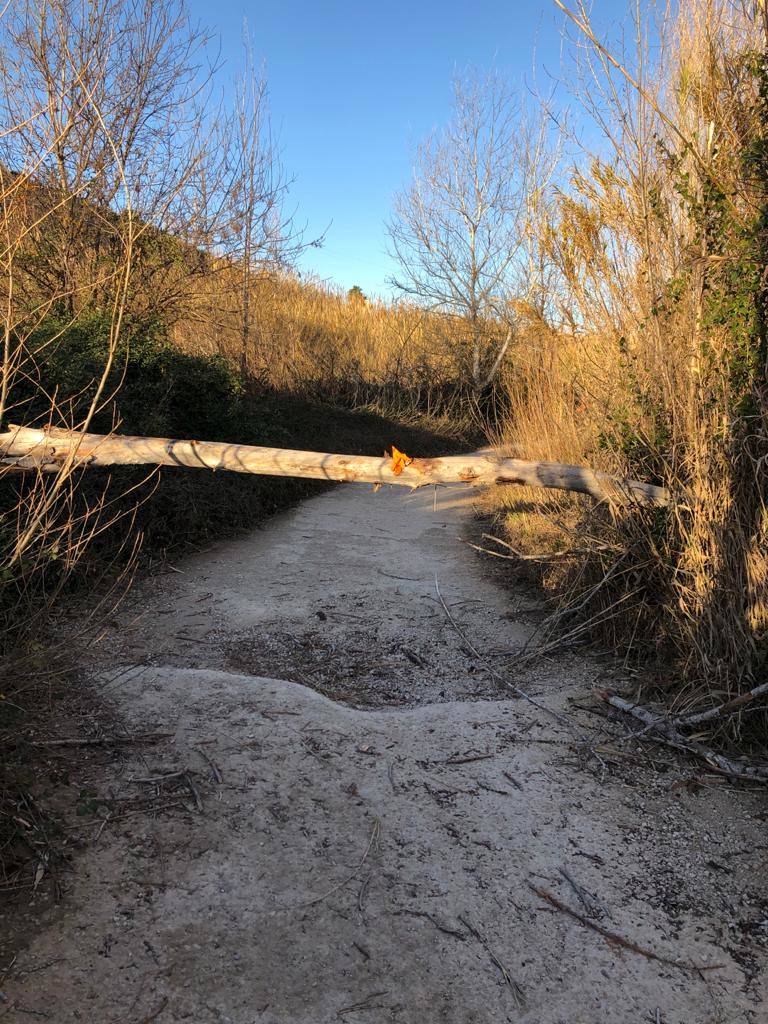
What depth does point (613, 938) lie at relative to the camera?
218 centimetres

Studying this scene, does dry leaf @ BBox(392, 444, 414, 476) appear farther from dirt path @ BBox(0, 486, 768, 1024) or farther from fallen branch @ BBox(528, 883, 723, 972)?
fallen branch @ BBox(528, 883, 723, 972)

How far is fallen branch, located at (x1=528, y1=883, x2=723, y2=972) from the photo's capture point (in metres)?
2.08

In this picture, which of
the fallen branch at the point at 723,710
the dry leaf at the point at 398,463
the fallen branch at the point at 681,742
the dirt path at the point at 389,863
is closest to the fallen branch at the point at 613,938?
the dirt path at the point at 389,863

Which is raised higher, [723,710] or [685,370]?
[685,370]

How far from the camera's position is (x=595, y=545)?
457cm

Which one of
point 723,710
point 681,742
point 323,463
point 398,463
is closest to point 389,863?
point 681,742

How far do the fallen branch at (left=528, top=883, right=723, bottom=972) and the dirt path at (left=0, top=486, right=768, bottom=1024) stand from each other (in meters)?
0.01

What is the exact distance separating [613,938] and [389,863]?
2.49 ft

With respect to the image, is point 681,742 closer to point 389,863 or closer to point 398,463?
point 389,863

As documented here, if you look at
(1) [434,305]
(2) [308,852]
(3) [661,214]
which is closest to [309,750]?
(2) [308,852]

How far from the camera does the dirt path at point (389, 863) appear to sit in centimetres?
193

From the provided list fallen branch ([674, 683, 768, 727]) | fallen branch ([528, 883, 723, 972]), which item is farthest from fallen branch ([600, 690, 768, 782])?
fallen branch ([528, 883, 723, 972])

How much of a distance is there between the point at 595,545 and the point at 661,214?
203 cm

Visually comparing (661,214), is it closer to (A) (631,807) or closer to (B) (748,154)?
(B) (748,154)
